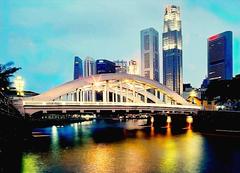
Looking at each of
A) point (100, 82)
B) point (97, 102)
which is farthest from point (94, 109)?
point (100, 82)

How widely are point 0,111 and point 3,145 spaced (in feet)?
11.2

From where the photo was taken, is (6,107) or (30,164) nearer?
(30,164)

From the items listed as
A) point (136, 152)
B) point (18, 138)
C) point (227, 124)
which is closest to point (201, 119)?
point (227, 124)

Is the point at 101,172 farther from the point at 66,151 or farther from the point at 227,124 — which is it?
the point at 227,124

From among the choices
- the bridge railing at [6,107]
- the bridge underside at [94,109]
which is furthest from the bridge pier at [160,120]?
the bridge railing at [6,107]

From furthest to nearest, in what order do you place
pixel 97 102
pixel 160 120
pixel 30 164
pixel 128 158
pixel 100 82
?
1. pixel 160 120
2. pixel 100 82
3. pixel 97 102
4. pixel 128 158
5. pixel 30 164

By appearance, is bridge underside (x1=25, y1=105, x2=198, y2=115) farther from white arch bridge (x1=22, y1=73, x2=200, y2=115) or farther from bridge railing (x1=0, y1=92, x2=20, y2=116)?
bridge railing (x1=0, y1=92, x2=20, y2=116)

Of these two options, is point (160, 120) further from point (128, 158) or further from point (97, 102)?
point (128, 158)

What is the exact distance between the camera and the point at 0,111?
32781 mm

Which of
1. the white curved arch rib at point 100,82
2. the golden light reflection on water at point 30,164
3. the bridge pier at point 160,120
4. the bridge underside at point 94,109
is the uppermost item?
the white curved arch rib at point 100,82

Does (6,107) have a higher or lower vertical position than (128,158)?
higher

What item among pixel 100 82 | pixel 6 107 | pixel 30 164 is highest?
pixel 100 82

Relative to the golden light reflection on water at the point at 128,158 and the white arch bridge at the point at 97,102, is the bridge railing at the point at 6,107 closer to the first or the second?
the white arch bridge at the point at 97,102

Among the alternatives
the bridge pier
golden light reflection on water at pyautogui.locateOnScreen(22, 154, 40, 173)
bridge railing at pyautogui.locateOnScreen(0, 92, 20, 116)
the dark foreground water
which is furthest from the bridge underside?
the bridge pier
